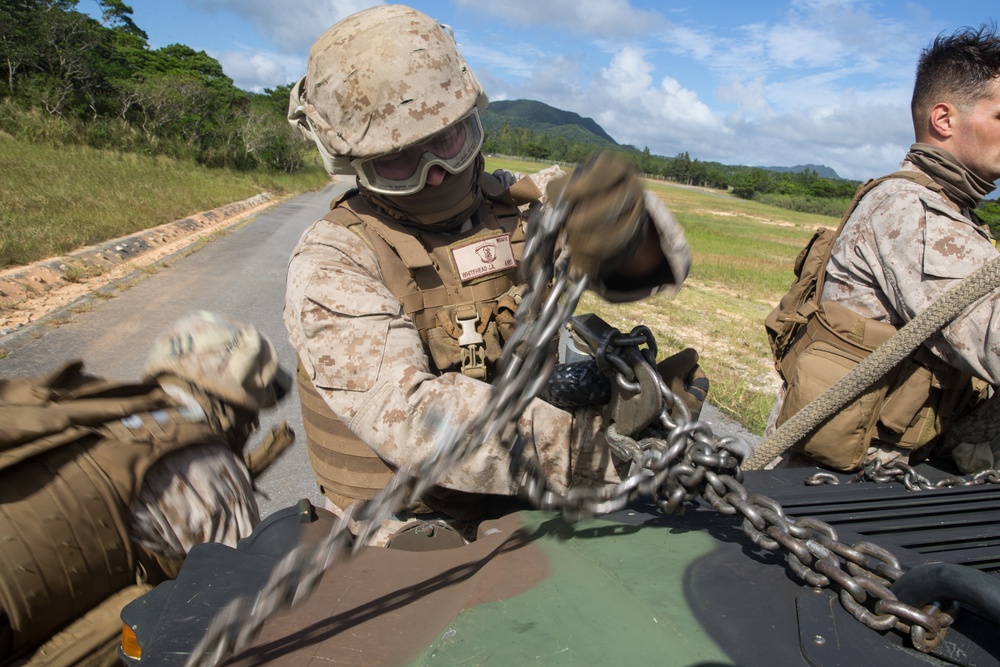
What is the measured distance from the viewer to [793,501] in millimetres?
1445

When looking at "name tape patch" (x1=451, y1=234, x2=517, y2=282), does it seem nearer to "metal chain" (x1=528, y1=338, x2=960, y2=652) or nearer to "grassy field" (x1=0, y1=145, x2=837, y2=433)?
"grassy field" (x1=0, y1=145, x2=837, y2=433)

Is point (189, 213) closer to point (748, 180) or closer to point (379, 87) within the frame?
point (379, 87)

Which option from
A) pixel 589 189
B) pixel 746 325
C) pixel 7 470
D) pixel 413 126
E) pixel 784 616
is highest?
pixel 413 126

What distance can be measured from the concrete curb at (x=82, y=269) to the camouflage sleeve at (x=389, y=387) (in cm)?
472

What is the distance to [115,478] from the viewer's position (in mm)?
1186

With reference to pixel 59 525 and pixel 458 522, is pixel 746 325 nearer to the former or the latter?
pixel 458 522

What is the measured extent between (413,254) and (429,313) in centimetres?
18

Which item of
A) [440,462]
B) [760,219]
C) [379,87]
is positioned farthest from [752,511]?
[760,219]

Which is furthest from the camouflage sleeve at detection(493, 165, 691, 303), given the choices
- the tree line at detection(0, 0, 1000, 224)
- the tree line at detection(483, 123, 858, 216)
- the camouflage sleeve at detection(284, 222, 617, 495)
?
the tree line at detection(483, 123, 858, 216)

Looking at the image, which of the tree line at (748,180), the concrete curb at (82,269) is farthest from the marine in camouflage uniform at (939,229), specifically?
the tree line at (748,180)

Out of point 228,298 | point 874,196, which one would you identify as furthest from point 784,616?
point 228,298

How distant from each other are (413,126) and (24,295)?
250 inches

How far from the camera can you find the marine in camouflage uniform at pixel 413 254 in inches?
58.4

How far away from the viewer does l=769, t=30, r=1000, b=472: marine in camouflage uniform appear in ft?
6.35
